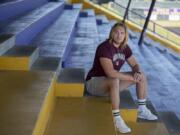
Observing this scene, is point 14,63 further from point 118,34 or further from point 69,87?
point 118,34

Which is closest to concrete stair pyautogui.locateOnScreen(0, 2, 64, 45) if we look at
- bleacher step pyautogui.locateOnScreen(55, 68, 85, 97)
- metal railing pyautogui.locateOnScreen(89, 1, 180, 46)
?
bleacher step pyautogui.locateOnScreen(55, 68, 85, 97)

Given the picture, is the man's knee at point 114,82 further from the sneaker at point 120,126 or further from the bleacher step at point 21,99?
the bleacher step at point 21,99

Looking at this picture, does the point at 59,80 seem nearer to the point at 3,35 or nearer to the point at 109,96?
the point at 109,96

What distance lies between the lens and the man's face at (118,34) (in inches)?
92.0

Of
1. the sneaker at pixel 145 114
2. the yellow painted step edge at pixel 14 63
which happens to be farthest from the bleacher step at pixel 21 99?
the sneaker at pixel 145 114

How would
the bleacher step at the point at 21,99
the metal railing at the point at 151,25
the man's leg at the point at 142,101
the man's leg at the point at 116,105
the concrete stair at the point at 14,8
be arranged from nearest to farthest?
1. the bleacher step at the point at 21,99
2. the man's leg at the point at 116,105
3. the man's leg at the point at 142,101
4. the concrete stair at the point at 14,8
5. the metal railing at the point at 151,25

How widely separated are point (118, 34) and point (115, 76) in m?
0.25

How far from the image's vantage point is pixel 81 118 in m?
2.12

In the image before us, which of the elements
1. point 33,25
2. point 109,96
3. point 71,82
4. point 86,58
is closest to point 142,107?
point 109,96

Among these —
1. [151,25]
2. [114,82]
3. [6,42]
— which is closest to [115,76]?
[114,82]

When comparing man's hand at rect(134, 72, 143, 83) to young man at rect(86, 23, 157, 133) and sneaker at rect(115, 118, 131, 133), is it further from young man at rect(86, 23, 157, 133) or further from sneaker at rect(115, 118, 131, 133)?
sneaker at rect(115, 118, 131, 133)

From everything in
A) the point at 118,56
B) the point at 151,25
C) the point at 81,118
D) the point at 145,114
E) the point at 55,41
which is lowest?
the point at 151,25

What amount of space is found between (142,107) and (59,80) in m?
0.55

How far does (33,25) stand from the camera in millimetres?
3512
